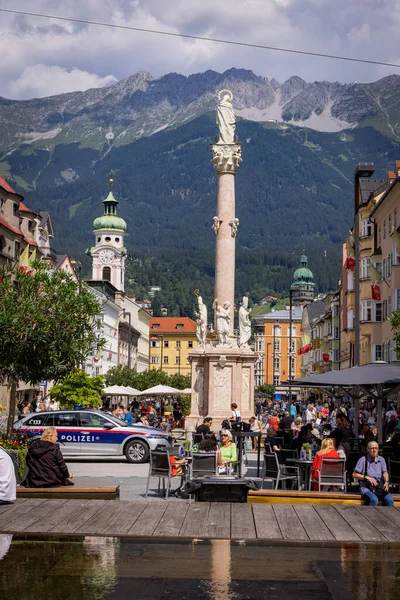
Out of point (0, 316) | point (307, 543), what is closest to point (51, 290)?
point (0, 316)

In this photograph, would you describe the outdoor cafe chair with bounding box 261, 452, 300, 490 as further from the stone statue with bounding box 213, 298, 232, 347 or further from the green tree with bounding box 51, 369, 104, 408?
the green tree with bounding box 51, 369, 104, 408

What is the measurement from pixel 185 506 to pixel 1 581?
16.0 feet

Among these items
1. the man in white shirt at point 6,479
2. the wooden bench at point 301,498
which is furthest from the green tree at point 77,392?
the man in white shirt at point 6,479

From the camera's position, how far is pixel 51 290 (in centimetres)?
2875

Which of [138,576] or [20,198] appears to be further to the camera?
[20,198]

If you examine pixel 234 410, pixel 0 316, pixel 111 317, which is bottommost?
pixel 234 410

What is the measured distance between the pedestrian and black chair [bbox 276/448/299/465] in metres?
4.55

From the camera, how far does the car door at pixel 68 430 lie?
27.5m

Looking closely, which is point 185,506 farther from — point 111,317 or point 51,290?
point 111,317

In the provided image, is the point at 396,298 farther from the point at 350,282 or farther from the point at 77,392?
the point at 350,282

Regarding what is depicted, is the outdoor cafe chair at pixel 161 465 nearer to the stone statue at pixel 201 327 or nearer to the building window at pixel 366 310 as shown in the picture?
the stone statue at pixel 201 327

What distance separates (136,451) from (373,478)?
1436 cm

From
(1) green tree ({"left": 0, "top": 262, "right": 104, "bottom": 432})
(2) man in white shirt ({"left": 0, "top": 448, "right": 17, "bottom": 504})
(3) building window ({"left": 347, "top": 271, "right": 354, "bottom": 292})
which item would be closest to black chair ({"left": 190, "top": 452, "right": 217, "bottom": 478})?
(2) man in white shirt ({"left": 0, "top": 448, "right": 17, "bottom": 504})

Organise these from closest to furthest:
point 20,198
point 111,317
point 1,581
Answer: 1. point 1,581
2. point 20,198
3. point 111,317
